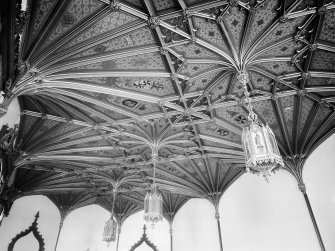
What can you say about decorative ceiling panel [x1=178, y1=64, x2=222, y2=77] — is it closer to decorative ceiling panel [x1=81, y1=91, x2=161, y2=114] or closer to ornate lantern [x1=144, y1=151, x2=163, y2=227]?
decorative ceiling panel [x1=81, y1=91, x2=161, y2=114]

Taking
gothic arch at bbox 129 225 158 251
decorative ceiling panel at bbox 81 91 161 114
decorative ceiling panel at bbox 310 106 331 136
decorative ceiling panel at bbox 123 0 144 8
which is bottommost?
gothic arch at bbox 129 225 158 251

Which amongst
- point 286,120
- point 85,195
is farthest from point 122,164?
point 286,120

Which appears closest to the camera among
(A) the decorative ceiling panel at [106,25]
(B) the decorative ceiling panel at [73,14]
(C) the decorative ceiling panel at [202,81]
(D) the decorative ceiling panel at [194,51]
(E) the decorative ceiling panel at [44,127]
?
(B) the decorative ceiling panel at [73,14]

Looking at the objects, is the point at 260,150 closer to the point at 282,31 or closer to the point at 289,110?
the point at 282,31

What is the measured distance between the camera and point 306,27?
9742 millimetres

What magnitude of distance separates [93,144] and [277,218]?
439 inches

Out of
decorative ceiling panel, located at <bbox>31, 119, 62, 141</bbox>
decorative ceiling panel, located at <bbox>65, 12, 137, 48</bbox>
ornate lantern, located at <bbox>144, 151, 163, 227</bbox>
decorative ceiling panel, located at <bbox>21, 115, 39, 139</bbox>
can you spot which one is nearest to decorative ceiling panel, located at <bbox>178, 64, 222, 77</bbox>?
decorative ceiling panel, located at <bbox>65, 12, 137, 48</bbox>

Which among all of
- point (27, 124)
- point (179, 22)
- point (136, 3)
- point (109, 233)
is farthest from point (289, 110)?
point (27, 124)

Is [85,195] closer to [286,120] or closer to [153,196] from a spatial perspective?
[153,196]

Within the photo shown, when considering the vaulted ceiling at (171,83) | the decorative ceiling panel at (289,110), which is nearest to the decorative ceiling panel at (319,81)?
the vaulted ceiling at (171,83)

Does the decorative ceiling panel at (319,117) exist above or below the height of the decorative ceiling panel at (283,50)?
below

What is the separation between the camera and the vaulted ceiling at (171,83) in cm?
913

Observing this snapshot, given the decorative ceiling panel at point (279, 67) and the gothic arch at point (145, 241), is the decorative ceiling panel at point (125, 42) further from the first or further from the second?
the gothic arch at point (145, 241)

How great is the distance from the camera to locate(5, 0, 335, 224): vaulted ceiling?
360 inches
